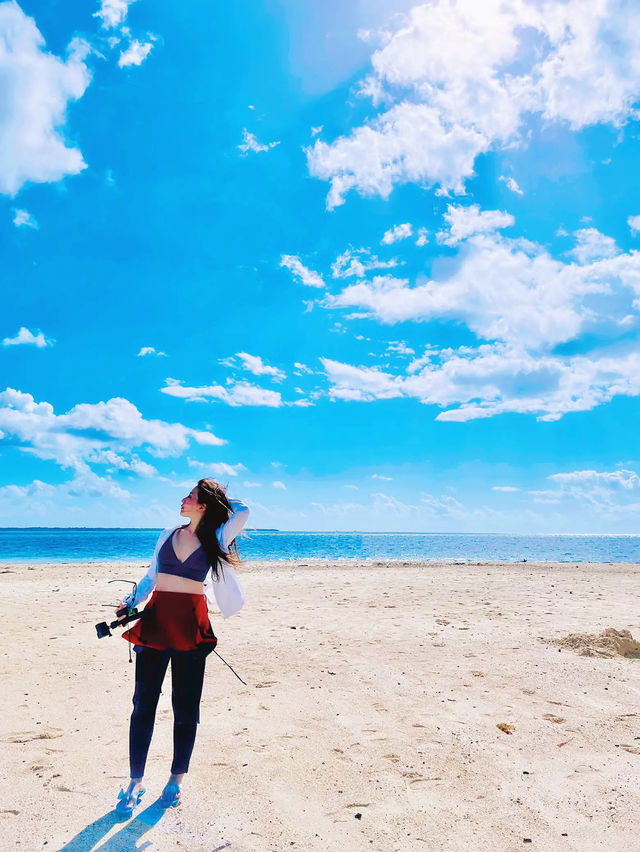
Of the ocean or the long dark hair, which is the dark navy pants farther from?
the ocean

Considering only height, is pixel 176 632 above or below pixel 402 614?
above

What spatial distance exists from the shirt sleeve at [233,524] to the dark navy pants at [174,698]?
2.87 ft

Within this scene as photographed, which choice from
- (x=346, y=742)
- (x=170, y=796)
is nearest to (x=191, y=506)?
(x=170, y=796)

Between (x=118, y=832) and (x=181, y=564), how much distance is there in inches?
76.5

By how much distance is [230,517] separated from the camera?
15.3 feet

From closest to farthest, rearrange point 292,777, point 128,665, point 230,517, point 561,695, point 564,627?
point 230,517 < point 292,777 < point 561,695 < point 128,665 < point 564,627

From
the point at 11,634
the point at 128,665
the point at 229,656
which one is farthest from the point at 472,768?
the point at 11,634

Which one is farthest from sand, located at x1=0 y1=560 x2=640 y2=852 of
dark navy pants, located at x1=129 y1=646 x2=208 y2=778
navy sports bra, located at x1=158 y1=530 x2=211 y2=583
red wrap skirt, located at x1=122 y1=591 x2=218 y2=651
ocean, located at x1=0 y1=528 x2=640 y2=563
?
ocean, located at x1=0 y1=528 x2=640 y2=563

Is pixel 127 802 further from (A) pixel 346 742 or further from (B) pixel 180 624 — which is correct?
(A) pixel 346 742

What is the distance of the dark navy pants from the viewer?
435cm

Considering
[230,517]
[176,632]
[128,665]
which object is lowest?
[128,665]

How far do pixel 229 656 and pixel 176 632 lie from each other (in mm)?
5326

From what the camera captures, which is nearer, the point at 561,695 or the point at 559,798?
the point at 559,798

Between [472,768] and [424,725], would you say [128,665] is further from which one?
[472,768]
